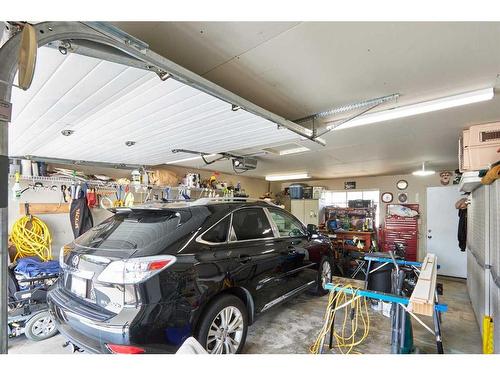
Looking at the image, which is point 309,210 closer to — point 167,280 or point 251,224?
point 251,224

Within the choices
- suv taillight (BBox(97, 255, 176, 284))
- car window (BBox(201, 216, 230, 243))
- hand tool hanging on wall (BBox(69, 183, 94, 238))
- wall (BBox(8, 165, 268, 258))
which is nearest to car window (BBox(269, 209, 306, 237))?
car window (BBox(201, 216, 230, 243))

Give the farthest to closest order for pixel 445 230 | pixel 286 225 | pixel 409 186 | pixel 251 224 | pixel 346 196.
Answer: pixel 346 196 < pixel 409 186 < pixel 445 230 < pixel 286 225 < pixel 251 224

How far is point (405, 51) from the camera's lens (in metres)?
1.69

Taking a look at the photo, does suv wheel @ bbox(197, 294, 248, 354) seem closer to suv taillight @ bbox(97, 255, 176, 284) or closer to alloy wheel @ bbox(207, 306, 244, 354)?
alloy wheel @ bbox(207, 306, 244, 354)

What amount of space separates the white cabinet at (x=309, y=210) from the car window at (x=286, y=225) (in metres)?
3.93

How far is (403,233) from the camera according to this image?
719 cm

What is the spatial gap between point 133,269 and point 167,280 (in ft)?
0.82

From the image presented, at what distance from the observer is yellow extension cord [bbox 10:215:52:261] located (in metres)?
3.60

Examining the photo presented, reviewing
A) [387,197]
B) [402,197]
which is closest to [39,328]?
[387,197]

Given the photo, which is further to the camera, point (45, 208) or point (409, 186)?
point (409, 186)

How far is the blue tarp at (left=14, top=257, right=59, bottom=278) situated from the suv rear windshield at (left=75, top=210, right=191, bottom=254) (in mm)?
1551

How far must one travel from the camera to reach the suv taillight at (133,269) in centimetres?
166
